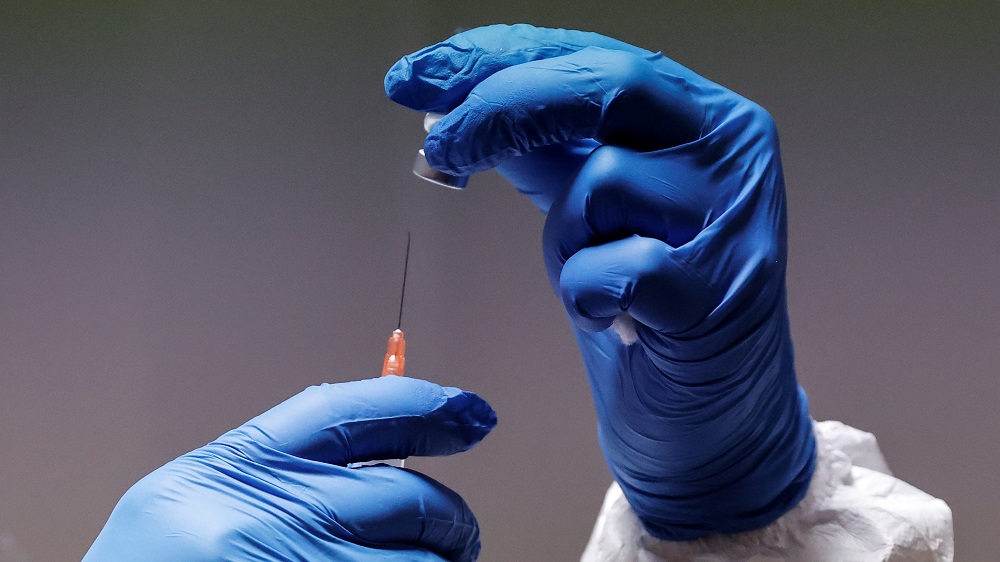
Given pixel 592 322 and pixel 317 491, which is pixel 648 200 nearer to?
pixel 592 322

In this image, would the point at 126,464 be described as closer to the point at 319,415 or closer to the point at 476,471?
the point at 476,471

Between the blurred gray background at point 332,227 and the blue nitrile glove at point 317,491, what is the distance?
79 cm

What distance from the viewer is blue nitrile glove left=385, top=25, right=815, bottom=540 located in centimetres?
96

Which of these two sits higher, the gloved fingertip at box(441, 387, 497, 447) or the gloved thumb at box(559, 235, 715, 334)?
the gloved thumb at box(559, 235, 715, 334)

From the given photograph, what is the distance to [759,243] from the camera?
1.02 m

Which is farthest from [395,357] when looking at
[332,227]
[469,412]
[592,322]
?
[332,227]

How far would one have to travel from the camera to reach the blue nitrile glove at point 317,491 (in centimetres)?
92

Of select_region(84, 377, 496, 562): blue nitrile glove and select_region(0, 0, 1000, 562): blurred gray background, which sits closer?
select_region(84, 377, 496, 562): blue nitrile glove

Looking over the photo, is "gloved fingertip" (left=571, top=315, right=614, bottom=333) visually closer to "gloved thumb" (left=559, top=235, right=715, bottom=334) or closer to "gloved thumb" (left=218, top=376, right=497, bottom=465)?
"gloved thumb" (left=559, top=235, right=715, bottom=334)

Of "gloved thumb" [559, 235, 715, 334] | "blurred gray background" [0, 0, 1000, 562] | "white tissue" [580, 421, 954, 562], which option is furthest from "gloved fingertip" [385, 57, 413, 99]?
"blurred gray background" [0, 0, 1000, 562]

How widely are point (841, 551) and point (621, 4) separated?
1209mm

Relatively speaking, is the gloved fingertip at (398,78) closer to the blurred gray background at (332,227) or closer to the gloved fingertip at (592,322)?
the gloved fingertip at (592,322)

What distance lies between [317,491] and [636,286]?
0.39 m

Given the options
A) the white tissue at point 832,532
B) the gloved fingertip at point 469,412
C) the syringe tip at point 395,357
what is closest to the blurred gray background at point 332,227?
the white tissue at point 832,532
